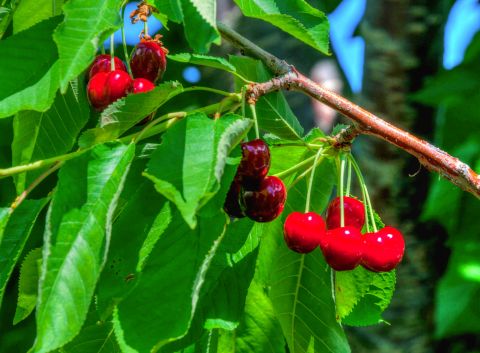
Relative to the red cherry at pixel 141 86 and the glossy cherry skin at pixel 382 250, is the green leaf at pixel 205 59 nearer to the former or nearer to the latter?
the red cherry at pixel 141 86

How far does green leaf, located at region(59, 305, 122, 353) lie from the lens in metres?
0.86

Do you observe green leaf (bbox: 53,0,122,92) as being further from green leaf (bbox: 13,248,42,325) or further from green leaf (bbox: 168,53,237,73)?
green leaf (bbox: 13,248,42,325)

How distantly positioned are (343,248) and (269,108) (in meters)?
0.21

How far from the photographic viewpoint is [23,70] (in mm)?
817

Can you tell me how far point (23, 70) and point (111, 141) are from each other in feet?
0.47

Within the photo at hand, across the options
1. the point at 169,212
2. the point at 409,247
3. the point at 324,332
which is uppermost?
the point at 169,212

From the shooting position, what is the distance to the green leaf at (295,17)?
810mm

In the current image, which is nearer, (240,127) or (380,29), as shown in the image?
(240,127)

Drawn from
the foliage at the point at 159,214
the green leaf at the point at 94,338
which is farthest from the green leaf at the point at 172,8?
the green leaf at the point at 94,338

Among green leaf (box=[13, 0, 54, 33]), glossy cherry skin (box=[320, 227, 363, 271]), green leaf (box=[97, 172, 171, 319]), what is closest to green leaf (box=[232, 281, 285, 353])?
glossy cherry skin (box=[320, 227, 363, 271])

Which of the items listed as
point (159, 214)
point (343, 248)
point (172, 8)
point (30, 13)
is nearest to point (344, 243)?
point (343, 248)

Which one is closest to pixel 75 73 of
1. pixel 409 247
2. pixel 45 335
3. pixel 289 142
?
pixel 45 335

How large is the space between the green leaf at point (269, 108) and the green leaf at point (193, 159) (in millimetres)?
180

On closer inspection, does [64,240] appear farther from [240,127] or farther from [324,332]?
[324,332]
